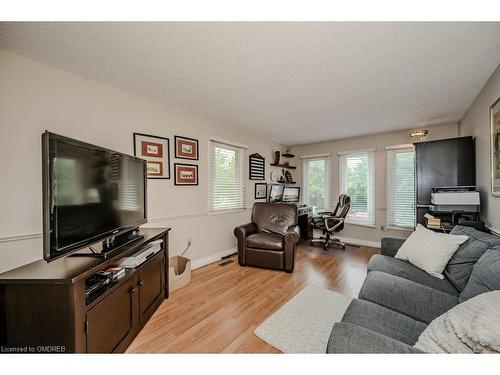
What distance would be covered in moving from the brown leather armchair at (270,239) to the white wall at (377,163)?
1.85 metres

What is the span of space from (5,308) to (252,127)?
337cm

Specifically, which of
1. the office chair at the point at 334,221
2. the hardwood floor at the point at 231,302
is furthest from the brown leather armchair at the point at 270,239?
the office chair at the point at 334,221

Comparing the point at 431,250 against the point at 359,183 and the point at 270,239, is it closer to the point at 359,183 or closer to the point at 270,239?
the point at 270,239

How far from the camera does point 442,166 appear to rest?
2664mm

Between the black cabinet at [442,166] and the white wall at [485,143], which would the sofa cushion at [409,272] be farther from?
the black cabinet at [442,166]

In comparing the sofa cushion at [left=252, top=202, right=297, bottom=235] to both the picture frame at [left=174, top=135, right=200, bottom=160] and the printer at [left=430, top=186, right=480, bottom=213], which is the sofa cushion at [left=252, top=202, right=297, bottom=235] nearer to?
the picture frame at [left=174, top=135, right=200, bottom=160]

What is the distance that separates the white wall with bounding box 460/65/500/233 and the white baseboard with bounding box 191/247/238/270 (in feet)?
10.6

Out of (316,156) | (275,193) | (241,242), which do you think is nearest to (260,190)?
(275,193)

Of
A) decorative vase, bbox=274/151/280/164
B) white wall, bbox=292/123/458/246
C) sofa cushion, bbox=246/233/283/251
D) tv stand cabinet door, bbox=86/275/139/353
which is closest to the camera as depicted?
tv stand cabinet door, bbox=86/275/139/353

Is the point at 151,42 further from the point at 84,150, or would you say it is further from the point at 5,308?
the point at 5,308

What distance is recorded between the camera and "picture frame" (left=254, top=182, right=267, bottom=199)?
4.14 m

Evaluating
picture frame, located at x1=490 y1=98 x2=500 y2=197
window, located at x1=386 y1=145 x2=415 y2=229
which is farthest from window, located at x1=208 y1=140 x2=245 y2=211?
picture frame, located at x1=490 y1=98 x2=500 y2=197

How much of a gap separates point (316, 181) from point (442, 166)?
2446mm
